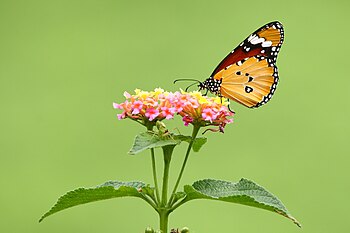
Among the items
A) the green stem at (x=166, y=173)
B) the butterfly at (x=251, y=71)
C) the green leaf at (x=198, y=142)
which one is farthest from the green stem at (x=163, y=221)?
the butterfly at (x=251, y=71)

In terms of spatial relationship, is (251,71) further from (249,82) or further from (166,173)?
(166,173)

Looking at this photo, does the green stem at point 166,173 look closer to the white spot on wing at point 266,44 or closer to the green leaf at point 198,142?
the green leaf at point 198,142

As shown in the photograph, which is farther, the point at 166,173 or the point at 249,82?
the point at 249,82

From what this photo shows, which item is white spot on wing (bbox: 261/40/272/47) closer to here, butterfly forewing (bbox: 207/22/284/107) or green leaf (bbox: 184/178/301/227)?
butterfly forewing (bbox: 207/22/284/107)

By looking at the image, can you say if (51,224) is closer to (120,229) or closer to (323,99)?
(120,229)

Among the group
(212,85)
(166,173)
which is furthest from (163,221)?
(212,85)

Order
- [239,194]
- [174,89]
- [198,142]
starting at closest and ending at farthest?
[239,194] → [198,142] → [174,89]

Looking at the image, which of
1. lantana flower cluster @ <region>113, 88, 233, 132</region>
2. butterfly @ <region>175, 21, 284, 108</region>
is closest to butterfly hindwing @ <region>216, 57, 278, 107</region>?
butterfly @ <region>175, 21, 284, 108</region>
